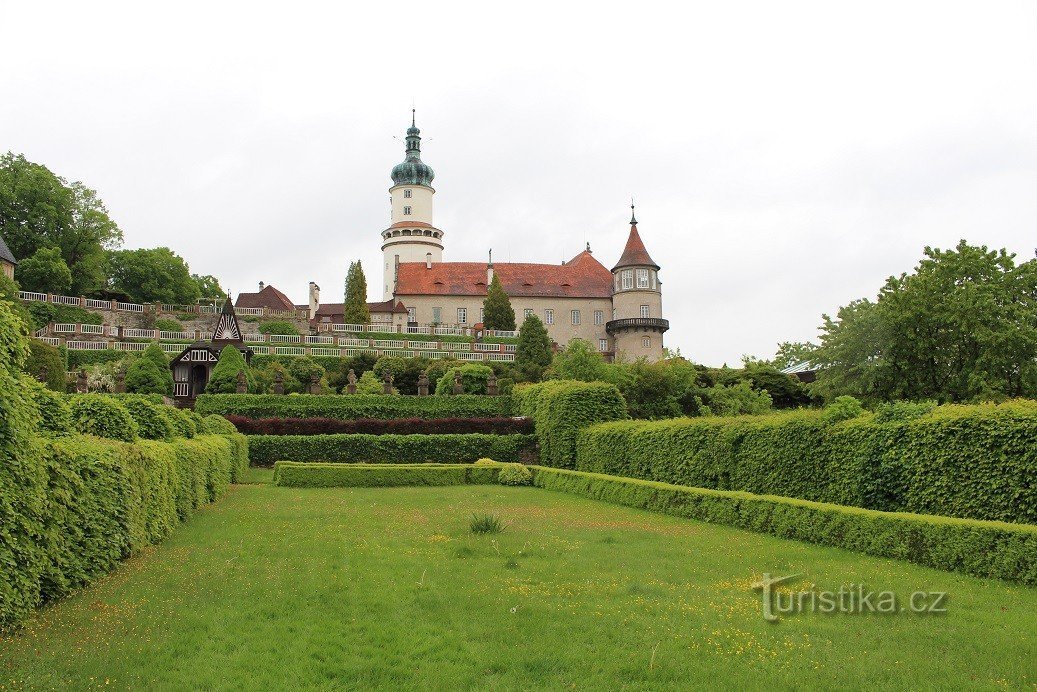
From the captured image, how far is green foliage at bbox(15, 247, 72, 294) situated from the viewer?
57.4 metres

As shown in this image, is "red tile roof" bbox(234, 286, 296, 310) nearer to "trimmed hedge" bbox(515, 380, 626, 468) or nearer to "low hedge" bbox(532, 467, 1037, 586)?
"trimmed hedge" bbox(515, 380, 626, 468)

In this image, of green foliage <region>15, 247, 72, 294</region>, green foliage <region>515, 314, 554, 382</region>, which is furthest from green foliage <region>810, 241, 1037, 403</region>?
green foliage <region>15, 247, 72, 294</region>

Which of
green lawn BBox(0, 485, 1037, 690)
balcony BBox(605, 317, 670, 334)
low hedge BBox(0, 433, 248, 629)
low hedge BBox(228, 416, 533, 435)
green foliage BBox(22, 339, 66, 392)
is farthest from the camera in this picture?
balcony BBox(605, 317, 670, 334)

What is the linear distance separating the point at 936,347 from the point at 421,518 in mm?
23434

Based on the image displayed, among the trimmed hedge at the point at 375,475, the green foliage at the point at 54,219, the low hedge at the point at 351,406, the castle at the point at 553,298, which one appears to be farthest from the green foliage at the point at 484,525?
the green foliage at the point at 54,219

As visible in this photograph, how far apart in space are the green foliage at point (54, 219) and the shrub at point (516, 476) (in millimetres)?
50797

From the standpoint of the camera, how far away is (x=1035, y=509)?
10961mm

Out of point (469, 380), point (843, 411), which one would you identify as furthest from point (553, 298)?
point (843, 411)

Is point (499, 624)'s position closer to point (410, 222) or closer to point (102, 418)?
point (102, 418)

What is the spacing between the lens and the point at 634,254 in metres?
73.0

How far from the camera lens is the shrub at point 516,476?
79.9ft

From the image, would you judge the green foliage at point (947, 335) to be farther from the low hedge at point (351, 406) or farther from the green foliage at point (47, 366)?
the green foliage at point (47, 366)

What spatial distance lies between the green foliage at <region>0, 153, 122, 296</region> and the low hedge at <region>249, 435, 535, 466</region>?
41.6m

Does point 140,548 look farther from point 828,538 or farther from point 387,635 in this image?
point 828,538
